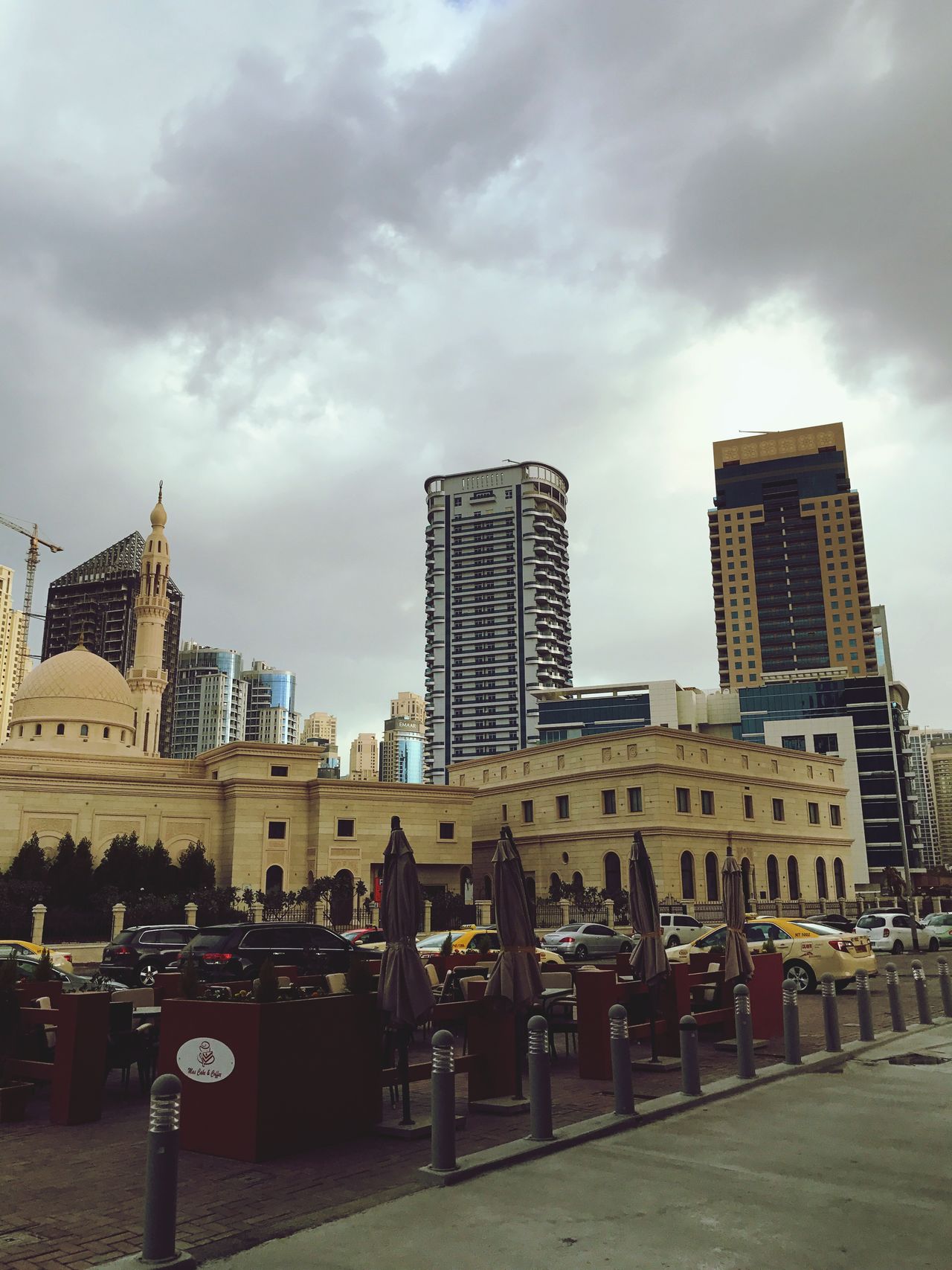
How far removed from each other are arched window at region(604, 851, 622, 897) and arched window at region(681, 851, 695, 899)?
348cm

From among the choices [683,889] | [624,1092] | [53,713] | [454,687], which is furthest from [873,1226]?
[454,687]

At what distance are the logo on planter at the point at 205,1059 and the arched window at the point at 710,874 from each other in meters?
50.1

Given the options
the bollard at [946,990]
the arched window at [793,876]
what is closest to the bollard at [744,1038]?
the bollard at [946,990]

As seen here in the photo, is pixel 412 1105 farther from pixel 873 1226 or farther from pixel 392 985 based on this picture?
pixel 873 1226

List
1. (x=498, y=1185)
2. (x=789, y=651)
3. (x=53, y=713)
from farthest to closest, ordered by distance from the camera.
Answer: (x=789, y=651), (x=53, y=713), (x=498, y=1185)

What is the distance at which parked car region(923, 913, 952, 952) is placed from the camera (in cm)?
3616

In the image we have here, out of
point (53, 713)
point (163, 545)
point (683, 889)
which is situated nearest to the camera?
point (683, 889)

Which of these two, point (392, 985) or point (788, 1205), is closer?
point (788, 1205)

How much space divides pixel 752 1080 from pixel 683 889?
4430cm

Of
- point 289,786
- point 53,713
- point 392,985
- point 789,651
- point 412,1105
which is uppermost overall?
point 789,651

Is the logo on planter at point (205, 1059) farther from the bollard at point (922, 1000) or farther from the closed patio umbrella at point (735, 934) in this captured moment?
the bollard at point (922, 1000)

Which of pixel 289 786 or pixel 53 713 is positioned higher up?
pixel 53 713

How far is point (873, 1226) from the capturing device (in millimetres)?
6312

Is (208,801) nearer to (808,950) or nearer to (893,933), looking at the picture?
(893,933)
